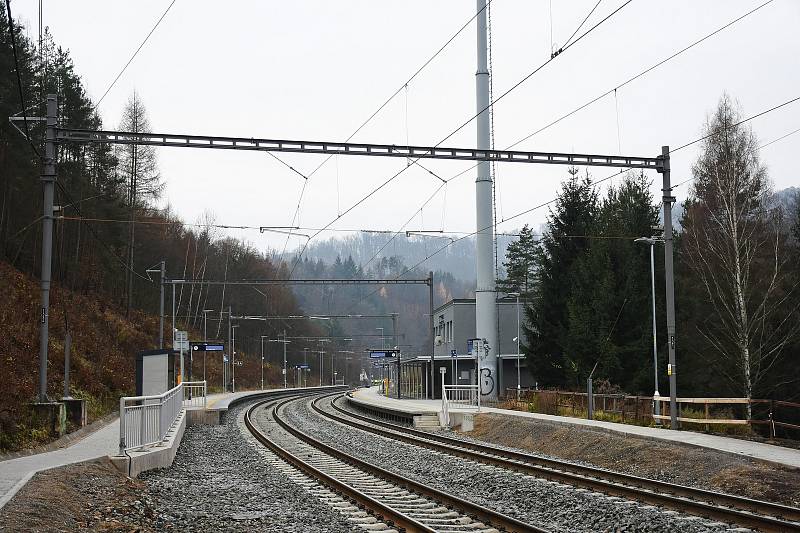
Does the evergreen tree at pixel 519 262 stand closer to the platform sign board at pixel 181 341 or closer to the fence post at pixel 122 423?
the platform sign board at pixel 181 341

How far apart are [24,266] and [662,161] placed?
33578 mm

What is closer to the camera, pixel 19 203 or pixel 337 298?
pixel 19 203

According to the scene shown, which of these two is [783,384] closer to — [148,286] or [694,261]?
[694,261]

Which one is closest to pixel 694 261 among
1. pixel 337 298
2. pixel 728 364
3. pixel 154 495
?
pixel 728 364

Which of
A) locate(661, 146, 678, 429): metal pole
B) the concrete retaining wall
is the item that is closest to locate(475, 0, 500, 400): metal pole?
locate(661, 146, 678, 429): metal pole

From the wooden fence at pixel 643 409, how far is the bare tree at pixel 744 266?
148 centimetres

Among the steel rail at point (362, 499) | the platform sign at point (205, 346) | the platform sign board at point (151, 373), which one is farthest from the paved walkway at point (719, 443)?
the platform sign at point (205, 346)

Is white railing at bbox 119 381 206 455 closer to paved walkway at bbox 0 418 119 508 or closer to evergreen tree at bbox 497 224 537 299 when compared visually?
paved walkway at bbox 0 418 119 508

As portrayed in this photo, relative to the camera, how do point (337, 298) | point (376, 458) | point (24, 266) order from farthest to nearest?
point (337, 298), point (24, 266), point (376, 458)

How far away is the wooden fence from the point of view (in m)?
24.1

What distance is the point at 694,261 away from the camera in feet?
138

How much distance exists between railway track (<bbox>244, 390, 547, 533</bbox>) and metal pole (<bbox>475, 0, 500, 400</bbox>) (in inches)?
1082

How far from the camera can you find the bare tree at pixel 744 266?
33875 mm

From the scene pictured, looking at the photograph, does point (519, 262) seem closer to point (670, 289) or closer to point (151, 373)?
point (151, 373)
